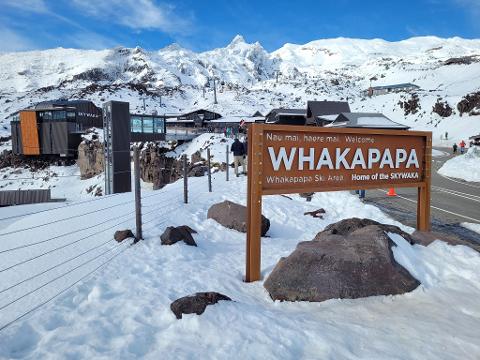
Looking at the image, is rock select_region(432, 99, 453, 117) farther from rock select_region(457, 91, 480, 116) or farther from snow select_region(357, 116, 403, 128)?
snow select_region(357, 116, 403, 128)

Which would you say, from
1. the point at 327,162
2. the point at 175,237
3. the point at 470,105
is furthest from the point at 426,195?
the point at 470,105

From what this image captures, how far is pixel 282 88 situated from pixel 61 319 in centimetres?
13326

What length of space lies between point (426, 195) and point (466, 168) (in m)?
18.2

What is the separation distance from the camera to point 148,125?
48.8 m

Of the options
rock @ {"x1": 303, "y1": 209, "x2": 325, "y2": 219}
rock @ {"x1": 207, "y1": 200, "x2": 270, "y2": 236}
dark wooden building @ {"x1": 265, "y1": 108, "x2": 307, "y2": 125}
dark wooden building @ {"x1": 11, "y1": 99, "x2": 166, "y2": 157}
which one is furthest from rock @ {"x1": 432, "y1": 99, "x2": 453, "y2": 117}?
rock @ {"x1": 207, "y1": 200, "x2": 270, "y2": 236}

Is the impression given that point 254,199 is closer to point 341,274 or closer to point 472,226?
point 341,274

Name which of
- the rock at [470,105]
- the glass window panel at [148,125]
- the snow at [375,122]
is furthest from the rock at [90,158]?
the rock at [470,105]

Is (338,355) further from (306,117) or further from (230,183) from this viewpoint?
(306,117)

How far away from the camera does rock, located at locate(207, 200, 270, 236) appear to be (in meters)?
8.01

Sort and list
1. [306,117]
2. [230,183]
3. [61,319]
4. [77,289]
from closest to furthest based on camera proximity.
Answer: [61,319] → [77,289] → [230,183] → [306,117]

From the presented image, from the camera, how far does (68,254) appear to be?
5559mm

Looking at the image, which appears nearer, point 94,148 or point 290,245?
point 290,245

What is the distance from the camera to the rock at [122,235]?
627 centimetres

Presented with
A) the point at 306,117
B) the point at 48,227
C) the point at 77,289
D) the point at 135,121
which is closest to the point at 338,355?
the point at 77,289
